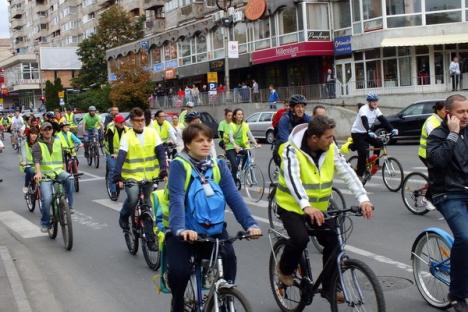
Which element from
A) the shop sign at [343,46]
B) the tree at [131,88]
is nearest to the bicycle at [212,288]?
the shop sign at [343,46]

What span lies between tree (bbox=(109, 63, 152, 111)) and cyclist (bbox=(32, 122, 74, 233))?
41.4 meters

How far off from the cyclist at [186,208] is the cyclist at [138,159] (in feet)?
11.0

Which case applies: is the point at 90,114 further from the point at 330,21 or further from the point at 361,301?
the point at 330,21

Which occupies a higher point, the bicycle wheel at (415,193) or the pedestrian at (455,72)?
the pedestrian at (455,72)

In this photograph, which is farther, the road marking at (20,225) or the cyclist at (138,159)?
the road marking at (20,225)

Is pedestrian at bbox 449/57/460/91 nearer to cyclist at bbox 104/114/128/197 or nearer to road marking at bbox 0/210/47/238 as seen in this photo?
cyclist at bbox 104/114/128/197

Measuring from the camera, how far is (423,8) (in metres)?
33.3

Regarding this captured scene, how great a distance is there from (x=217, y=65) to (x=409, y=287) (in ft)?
137

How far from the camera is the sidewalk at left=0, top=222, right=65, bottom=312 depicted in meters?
6.16

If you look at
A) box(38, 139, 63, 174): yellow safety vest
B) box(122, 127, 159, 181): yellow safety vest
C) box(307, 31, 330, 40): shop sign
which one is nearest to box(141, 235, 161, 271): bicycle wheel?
box(122, 127, 159, 181): yellow safety vest

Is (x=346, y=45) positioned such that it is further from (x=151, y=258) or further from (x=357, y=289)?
(x=357, y=289)

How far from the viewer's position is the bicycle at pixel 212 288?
3.98m

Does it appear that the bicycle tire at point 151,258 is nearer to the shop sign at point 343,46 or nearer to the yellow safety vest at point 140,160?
the yellow safety vest at point 140,160

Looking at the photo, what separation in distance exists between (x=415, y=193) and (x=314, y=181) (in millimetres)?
5231
